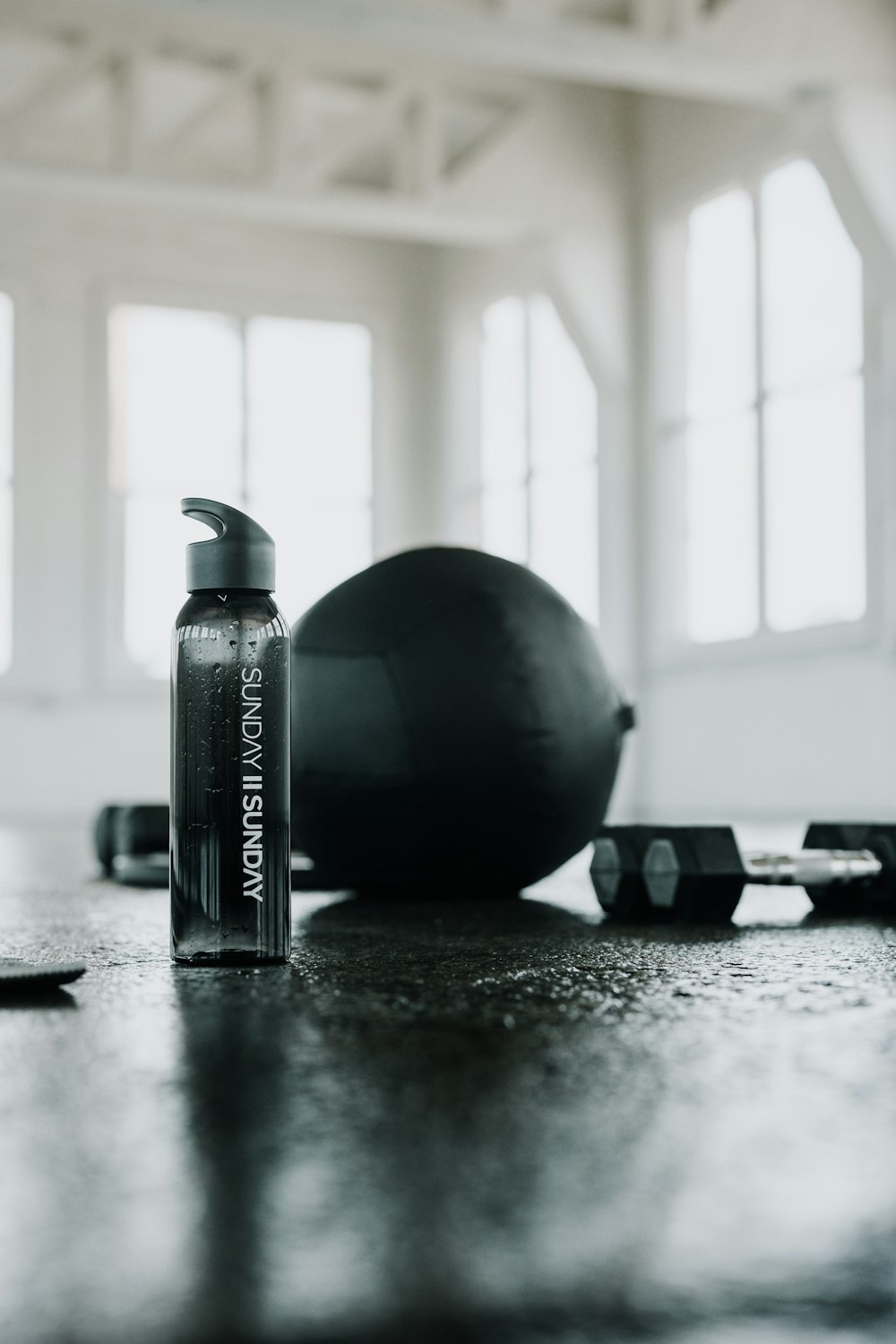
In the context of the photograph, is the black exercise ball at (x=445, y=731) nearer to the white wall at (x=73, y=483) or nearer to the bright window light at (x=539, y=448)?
the bright window light at (x=539, y=448)

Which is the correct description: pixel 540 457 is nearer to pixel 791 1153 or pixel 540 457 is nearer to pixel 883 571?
pixel 883 571

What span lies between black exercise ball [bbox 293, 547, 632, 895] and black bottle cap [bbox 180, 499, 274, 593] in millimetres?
560

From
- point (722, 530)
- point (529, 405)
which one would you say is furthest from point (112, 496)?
point (722, 530)

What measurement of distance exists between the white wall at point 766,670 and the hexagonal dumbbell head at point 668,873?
478 centimetres

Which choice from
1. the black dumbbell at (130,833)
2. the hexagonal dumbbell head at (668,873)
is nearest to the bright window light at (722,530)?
the black dumbbell at (130,833)

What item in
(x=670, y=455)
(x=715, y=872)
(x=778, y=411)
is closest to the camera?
(x=715, y=872)

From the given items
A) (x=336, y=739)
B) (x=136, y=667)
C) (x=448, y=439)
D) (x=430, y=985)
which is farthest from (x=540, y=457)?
(x=430, y=985)

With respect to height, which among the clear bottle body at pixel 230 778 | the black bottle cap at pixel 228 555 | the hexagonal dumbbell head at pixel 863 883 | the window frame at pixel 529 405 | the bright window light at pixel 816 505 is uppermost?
the window frame at pixel 529 405

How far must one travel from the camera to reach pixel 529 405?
8758 millimetres

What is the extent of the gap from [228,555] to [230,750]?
11cm

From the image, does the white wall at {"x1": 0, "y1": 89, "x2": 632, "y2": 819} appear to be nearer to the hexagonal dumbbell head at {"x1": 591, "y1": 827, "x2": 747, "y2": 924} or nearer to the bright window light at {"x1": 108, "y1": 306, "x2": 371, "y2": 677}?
the bright window light at {"x1": 108, "y1": 306, "x2": 371, "y2": 677}

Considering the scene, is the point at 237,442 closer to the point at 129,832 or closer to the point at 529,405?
the point at 529,405

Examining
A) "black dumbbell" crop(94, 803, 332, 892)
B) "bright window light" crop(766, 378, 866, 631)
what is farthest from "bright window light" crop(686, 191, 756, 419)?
"black dumbbell" crop(94, 803, 332, 892)

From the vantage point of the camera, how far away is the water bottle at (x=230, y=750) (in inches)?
35.7
